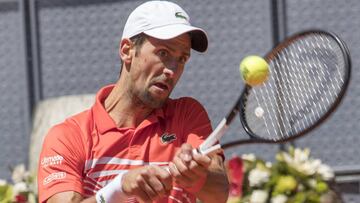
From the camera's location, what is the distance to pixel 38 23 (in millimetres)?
8516

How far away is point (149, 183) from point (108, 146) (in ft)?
1.55

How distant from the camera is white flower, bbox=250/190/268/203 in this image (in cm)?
678

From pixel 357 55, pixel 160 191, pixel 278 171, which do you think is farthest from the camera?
pixel 357 55

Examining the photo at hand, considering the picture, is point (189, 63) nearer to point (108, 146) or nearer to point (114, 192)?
point (108, 146)

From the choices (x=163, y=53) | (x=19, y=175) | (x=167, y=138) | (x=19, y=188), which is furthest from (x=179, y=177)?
(x=19, y=175)

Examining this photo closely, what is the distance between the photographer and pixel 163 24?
4695 mm

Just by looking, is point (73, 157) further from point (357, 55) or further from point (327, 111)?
point (357, 55)

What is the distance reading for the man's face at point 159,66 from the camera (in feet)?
15.3

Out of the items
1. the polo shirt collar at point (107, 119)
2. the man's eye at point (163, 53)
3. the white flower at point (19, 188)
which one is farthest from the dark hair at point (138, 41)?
the white flower at point (19, 188)

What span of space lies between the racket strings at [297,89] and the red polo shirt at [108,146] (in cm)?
27

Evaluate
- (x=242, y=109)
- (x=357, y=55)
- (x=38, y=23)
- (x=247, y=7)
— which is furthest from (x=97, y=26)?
(x=242, y=109)

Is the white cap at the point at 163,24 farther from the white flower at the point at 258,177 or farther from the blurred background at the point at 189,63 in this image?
the blurred background at the point at 189,63

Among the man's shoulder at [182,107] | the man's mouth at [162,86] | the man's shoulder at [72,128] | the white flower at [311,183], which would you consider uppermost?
the man's mouth at [162,86]

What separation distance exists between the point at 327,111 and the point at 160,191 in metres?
0.79
